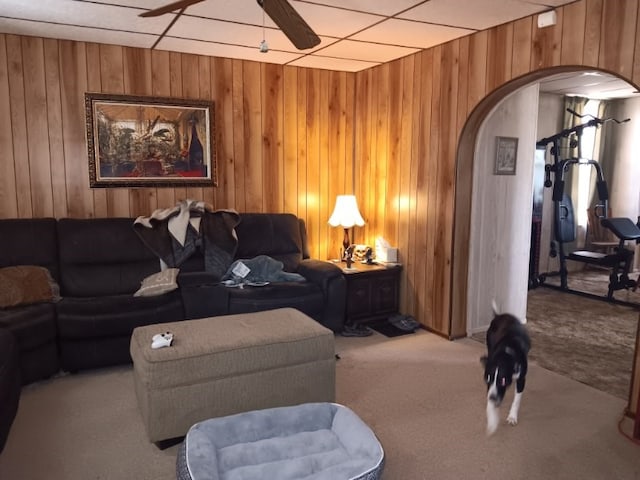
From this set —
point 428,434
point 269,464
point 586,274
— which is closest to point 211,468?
point 269,464

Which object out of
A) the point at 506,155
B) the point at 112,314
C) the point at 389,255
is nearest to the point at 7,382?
the point at 112,314

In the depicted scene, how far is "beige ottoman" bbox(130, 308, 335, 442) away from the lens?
250 centimetres

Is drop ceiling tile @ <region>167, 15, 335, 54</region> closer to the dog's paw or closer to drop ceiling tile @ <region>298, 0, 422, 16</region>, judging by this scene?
drop ceiling tile @ <region>298, 0, 422, 16</region>

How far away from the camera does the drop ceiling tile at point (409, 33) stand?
3545 mm

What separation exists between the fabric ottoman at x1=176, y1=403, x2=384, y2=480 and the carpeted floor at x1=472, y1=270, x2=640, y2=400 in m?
2.10

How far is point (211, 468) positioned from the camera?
6.16 feet

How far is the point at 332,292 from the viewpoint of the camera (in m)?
4.08

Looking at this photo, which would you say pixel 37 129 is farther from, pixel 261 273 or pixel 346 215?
pixel 346 215

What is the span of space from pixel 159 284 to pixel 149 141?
4.32 ft

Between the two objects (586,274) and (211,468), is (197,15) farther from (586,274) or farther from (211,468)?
(586,274)

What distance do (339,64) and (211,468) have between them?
384 cm

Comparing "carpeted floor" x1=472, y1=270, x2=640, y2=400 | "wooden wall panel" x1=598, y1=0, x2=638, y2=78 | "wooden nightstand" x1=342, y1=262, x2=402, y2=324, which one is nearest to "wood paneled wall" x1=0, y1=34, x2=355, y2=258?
"wooden nightstand" x1=342, y1=262, x2=402, y2=324

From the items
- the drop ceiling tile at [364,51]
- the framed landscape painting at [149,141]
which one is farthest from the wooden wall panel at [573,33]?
the framed landscape painting at [149,141]

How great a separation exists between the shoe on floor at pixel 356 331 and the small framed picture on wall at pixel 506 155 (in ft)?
5.71
